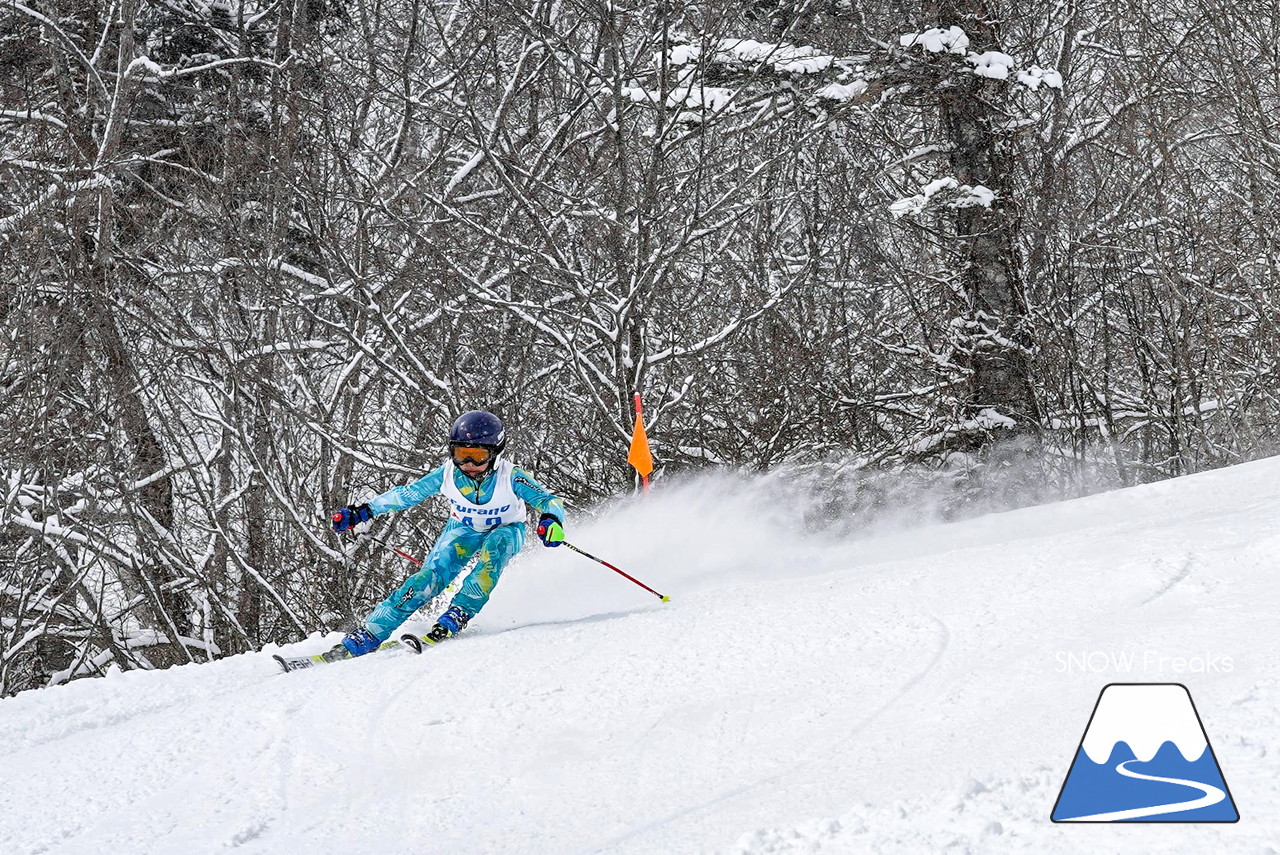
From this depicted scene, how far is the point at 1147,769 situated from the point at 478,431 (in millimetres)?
4515

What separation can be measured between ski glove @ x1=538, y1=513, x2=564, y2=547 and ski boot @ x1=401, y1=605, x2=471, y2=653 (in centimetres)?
69

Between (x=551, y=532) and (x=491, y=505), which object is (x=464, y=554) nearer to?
(x=491, y=505)

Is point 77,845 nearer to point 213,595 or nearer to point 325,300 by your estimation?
point 213,595

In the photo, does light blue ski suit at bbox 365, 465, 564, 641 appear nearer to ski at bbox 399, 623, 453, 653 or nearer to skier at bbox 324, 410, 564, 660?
skier at bbox 324, 410, 564, 660

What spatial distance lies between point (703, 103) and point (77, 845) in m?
9.21

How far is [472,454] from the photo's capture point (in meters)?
6.78

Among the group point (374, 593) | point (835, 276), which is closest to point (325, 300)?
point (374, 593)

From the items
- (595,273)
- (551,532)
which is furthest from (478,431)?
(595,273)

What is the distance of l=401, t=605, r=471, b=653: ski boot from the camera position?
633cm

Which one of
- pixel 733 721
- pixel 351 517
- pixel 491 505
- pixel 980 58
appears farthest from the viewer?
pixel 980 58

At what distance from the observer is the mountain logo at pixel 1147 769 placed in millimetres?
2721

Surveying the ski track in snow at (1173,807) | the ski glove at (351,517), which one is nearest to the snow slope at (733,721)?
the ski track in snow at (1173,807)

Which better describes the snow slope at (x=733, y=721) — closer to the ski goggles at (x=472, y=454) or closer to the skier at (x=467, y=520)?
the skier at (x=467, y=520)

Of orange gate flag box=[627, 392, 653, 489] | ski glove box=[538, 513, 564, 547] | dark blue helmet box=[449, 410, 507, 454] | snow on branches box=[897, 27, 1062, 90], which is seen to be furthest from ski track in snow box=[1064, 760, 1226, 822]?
snow on branches box=[897, 27, 1062, 90]
